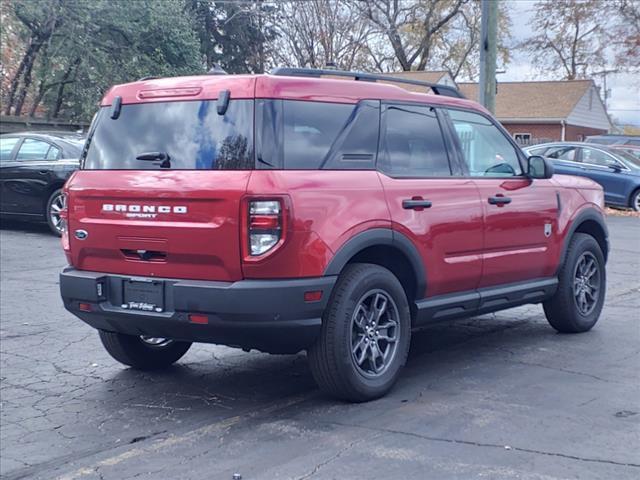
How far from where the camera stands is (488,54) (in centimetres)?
1443

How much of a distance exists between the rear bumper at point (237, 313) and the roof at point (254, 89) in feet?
3.76

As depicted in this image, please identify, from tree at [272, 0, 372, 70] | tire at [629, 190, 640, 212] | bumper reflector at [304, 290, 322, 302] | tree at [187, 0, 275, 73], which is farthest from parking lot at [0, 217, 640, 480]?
tree at [187, 0, 275, 73]

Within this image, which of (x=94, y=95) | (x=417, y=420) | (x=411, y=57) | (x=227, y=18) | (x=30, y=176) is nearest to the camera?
(x=417, y=420)

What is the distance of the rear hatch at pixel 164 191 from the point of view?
16.9 feet

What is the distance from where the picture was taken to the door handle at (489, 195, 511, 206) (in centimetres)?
663

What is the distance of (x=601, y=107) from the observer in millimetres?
52938

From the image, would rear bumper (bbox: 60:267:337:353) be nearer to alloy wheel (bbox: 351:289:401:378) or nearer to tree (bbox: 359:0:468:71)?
alloy wheel (bbox: 351:289:401:378)

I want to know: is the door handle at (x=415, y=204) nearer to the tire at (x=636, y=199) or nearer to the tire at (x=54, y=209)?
the tire at (x=54, y=209)

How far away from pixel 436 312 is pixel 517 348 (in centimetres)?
135

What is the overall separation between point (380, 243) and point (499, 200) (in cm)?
147

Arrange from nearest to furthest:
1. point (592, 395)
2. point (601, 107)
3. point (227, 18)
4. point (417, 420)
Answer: point (417, 420)
point (592, 395)
point (227, 18)
point (601, 107)

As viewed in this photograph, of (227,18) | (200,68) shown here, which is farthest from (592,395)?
(227,18)

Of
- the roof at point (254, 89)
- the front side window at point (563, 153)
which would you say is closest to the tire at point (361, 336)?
the roof at point (254, 89)

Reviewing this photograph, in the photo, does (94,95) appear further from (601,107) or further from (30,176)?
(601,107)
